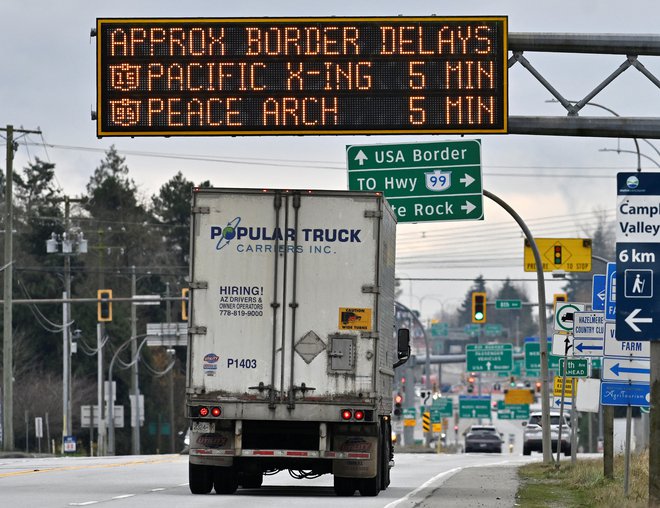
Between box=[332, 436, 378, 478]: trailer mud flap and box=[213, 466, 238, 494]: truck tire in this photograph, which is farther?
box=[213, 466, 238, 494]: truck tire

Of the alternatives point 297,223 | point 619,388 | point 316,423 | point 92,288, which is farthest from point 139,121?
point 92,288

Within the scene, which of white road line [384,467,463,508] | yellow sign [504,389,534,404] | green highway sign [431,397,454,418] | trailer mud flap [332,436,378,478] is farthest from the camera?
yellow sign [504,389,534,404]

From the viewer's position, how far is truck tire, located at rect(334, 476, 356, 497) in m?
23.4

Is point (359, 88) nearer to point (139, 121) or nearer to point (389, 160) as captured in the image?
point (139, 121)

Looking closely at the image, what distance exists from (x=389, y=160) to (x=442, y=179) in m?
1.11

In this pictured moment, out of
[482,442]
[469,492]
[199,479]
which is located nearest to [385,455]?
[469,492]

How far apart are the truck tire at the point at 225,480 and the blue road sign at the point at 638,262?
326 inches

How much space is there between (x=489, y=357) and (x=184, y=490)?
196 ft

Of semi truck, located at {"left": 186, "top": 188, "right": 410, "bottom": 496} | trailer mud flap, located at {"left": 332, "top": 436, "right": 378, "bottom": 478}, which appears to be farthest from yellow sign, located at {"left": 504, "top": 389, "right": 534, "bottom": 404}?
semi truck, located at {"left": 186, "top": 188, "right": 410, "bottom": 496}

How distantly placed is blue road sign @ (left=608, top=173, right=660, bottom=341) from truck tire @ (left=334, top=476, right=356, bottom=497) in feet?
23.7

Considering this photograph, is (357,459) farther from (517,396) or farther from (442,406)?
(517,396)

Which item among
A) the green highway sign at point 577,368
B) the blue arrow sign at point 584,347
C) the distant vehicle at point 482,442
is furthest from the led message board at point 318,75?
the distant vehicle at point 482,442

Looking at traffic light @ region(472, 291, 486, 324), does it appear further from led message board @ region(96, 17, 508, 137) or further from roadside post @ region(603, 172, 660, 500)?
roadside post @ region(603, 172, 660, 500)

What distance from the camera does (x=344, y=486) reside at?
77.0ft
